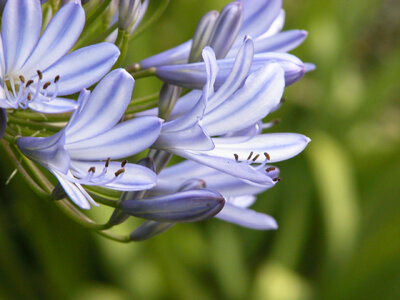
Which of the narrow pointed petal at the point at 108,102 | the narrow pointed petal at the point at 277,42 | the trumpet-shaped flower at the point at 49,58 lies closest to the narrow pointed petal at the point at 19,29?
the trumpet-shaped flower at the point at 49,58

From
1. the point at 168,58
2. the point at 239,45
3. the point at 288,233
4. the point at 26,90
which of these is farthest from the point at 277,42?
the point at 288,233

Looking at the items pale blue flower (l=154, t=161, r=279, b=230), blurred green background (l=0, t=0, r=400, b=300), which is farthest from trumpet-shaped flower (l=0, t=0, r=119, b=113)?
blurred green background (l=0, t=0, r=400, b=300)

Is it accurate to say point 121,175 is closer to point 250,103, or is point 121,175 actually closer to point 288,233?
point 250,103

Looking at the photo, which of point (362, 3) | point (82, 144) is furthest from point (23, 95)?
point (362, 3)

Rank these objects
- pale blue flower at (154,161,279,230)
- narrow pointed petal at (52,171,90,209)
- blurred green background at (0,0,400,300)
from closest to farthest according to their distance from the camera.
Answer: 1. narrow pointed petal at (52,171,90,209)
2. pale blue flower at (154,161,279,230)
3. blurred green background at (0,0,400,300)

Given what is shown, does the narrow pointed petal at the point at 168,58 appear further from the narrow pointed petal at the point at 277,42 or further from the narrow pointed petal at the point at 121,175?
the narrow pointed petal at the point at 121,175

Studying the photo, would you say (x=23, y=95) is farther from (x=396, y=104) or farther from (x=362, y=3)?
(x=396, y=104)

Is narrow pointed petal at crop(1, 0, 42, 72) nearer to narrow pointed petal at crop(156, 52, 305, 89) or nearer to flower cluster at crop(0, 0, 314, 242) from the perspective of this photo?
flower cluster at crop(0, 0, 314, 242)
